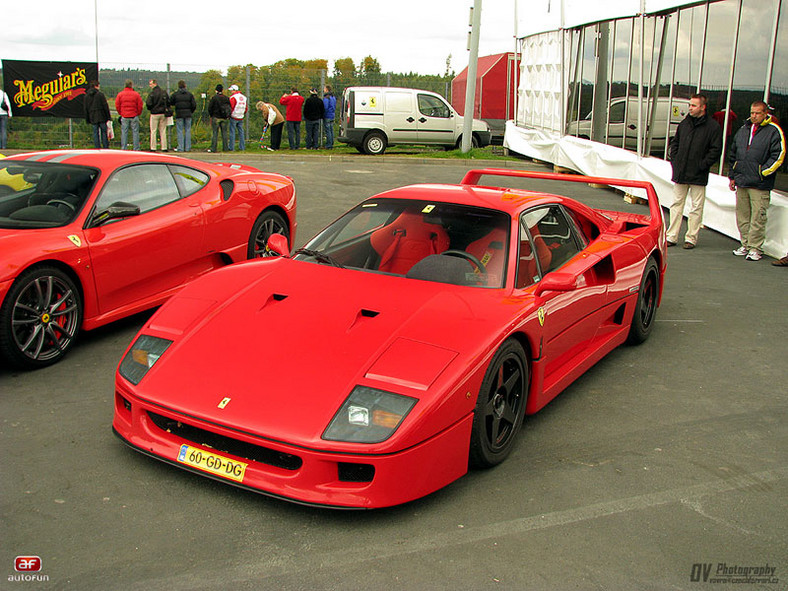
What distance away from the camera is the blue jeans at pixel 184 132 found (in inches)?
786

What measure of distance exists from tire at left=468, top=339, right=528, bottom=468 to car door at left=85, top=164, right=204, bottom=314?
122 inches

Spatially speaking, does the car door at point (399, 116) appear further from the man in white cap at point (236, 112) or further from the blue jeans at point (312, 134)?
the man in white cap at point (236, 112)

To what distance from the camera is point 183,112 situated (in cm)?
1977

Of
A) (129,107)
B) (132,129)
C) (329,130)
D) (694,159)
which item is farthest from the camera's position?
(329,130)

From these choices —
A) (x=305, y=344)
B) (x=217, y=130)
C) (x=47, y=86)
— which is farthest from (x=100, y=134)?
(x=305, y=344)

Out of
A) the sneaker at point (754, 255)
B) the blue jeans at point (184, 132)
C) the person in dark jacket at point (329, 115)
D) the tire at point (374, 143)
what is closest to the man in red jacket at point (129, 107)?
the blue jeans at point (184, 132)

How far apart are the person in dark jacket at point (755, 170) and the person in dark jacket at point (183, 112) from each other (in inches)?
544

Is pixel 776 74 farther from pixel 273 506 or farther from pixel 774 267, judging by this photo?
pixel 273 506

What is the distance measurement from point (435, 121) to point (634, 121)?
7.87 meters

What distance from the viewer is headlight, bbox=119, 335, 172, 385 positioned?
3896 millimetres

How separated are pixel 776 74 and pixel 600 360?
618cm

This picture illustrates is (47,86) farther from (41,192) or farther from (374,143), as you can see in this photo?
(41,192)

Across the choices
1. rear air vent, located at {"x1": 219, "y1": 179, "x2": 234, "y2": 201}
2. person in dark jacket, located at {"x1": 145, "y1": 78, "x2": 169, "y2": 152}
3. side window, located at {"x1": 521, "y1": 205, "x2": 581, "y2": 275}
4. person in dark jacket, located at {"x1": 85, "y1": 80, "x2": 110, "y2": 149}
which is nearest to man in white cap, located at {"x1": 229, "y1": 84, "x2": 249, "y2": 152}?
person in dark jacket, located at {"x1": 145, "y1": 78, "x2": 169, "y2": 152}

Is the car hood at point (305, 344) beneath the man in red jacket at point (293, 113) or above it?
beneath
